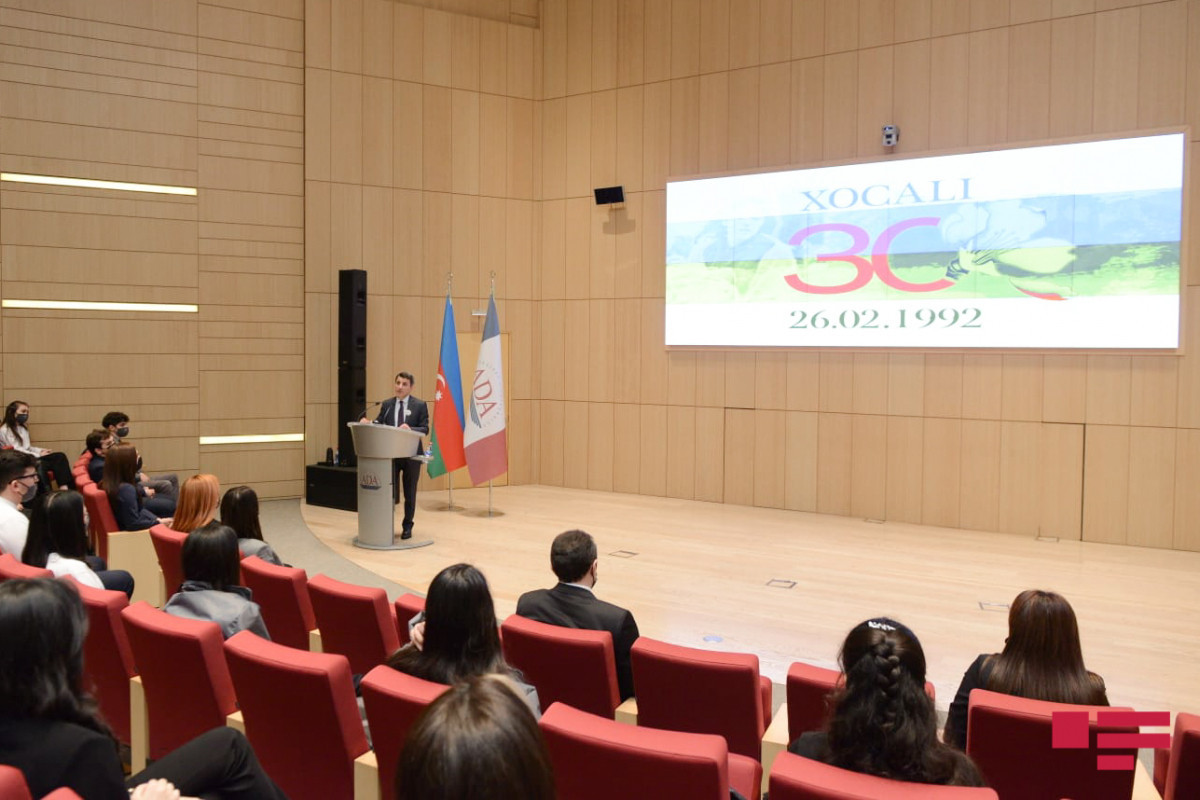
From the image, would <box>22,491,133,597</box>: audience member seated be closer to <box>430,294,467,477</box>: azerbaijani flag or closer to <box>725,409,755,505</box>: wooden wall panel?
<box>430,294,467,477</box>: azerbaijani flag

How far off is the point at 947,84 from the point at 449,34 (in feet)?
16.6

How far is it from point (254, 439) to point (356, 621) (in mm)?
6434

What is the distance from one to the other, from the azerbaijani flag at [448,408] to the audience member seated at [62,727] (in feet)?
22.0

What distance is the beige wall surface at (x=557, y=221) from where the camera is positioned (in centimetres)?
770

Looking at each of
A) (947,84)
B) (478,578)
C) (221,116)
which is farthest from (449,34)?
(478,578)

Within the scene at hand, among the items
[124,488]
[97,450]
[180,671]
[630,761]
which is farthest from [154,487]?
[630,761]

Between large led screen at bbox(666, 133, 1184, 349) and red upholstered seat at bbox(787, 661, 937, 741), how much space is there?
5.98 m

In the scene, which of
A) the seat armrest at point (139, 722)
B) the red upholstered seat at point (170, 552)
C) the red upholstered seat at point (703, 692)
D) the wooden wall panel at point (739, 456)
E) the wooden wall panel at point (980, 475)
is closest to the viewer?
the red upholstered seat at point (703, 692)

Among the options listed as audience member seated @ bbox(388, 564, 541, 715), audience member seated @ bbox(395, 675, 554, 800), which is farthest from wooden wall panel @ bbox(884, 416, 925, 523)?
audience member seated @ bbox(395, 675, 554, 800)

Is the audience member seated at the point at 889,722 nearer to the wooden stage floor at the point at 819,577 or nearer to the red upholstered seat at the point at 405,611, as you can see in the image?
the red upholstered seat at the point at 405,611

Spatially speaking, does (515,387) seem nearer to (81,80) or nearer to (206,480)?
(81,80)

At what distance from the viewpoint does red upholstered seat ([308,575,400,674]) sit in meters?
3.35

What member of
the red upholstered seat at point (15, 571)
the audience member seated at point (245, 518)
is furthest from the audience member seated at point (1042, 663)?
the red upholstered seat at point (15, 571)

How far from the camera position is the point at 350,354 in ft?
30.1
